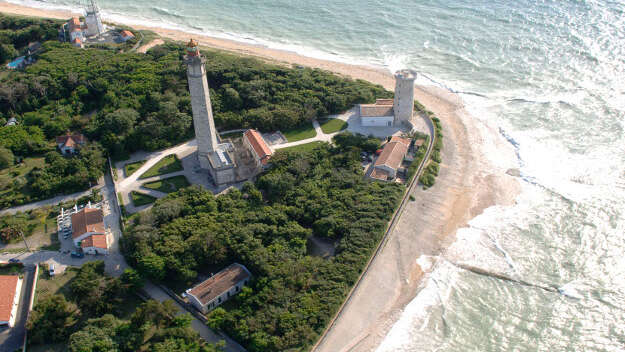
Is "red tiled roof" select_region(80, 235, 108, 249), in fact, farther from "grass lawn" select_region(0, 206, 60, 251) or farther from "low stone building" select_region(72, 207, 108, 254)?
"grass lawn" select_region(0, 206, 60, 251)

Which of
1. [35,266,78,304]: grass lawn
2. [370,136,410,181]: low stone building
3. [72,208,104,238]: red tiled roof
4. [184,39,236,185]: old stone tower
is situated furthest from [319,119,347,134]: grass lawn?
[35,266,78,304]: grass lawn

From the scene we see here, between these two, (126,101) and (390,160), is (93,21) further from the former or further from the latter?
(390,160)

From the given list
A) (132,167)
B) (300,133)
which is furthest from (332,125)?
(132,167)

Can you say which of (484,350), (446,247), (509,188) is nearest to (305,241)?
(446,247)

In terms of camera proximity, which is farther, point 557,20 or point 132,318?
point 557,20

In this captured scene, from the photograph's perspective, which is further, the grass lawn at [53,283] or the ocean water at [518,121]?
the grass lawn at [53,283]

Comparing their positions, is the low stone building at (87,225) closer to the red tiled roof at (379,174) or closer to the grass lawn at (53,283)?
the grass lawn at (53,283)

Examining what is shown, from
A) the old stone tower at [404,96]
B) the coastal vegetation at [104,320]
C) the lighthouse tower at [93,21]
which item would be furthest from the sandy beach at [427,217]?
the lighthouse tower at [93,21]

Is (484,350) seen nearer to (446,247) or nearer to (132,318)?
(446,247)
